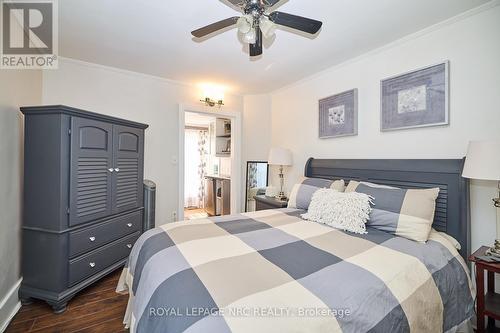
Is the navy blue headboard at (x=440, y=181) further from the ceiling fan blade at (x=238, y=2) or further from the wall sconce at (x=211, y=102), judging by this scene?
the wall sconce at (x=211, y=102)

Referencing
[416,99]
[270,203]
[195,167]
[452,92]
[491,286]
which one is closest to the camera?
[491,286]

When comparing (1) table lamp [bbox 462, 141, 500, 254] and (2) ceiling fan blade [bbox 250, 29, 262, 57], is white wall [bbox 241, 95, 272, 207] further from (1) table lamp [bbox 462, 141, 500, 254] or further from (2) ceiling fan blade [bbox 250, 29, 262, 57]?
(1) table lamp [bbox 462, 141, 500, 254]

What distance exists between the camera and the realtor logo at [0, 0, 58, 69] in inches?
69.9

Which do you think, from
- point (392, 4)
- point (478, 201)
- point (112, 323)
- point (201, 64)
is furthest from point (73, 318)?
point (392, 4)

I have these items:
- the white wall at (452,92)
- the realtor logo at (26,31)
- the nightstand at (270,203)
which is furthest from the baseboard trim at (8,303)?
the white wall at (452,92)

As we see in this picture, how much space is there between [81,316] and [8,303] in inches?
21.5

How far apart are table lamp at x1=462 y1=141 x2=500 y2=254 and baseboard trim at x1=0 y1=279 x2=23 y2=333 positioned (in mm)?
3375

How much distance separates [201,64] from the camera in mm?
2779

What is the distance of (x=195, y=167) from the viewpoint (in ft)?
19.8

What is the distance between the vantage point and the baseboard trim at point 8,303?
66.1 inches

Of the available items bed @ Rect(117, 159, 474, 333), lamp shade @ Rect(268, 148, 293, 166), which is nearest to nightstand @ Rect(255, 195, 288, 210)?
lamp shade @ Rect(268, 148, 293, 166)

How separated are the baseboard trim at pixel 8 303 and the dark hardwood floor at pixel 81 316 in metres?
0.03

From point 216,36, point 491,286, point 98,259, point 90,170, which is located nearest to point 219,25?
point 216,36

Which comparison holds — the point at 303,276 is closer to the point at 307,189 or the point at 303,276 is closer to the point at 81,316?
the point at 307,189
